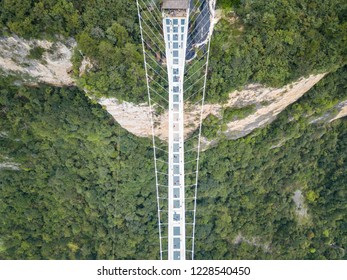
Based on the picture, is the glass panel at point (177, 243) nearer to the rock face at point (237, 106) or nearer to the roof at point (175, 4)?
the rock face at point (237, 106)

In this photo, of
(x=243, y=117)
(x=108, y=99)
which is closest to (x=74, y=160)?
(x=108, y=99)

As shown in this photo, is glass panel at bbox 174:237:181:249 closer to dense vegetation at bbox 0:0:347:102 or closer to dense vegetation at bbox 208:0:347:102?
dense vegetation at bbox 0:0:347:102

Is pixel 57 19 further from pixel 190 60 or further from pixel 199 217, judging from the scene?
pixel 199 217

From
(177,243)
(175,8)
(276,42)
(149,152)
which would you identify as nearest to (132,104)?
(149,152)

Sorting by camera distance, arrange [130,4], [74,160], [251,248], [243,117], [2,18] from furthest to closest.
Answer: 1. [251,248]
2. [74,160]
3. [243,117]
4. [130,4]
5. [2,18]

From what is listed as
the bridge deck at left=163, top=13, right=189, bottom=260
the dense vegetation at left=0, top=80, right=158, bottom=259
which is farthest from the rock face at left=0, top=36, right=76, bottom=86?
the bridge deck at left=163, top=13, right=189, bottom=260
